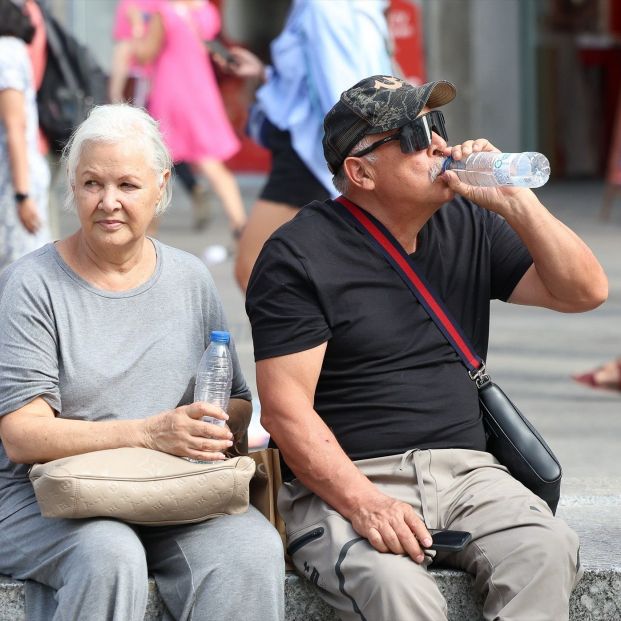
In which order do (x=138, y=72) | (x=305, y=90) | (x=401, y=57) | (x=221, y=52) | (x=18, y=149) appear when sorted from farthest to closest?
(x=401, y=57)
(x=138, y=72)
(x=221, y=52)
(x=18, y=149)
(x=305, y=90)

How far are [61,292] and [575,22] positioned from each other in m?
14.4

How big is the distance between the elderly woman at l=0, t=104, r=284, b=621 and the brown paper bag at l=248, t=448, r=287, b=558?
11 cm

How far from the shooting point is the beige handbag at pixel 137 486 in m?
3.15

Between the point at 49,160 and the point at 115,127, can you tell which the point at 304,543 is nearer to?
the point at 115,127

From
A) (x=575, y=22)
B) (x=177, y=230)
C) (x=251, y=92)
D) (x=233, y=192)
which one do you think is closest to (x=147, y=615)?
(x=233, y=192)

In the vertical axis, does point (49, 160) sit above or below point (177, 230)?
above

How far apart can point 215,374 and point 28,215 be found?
8.20 feet

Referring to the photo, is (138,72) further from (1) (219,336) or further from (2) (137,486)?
(2) (137,486)

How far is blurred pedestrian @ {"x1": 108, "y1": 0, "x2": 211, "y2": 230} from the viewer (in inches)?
410

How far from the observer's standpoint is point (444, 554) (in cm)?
339

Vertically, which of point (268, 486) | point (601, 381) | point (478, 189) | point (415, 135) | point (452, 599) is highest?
point (415, 135)

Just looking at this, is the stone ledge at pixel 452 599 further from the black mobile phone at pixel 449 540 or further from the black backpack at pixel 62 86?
the black backpack at pixel 62 86

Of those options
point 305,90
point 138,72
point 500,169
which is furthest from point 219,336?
point 138,72

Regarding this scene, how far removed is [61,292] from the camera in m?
3.41
